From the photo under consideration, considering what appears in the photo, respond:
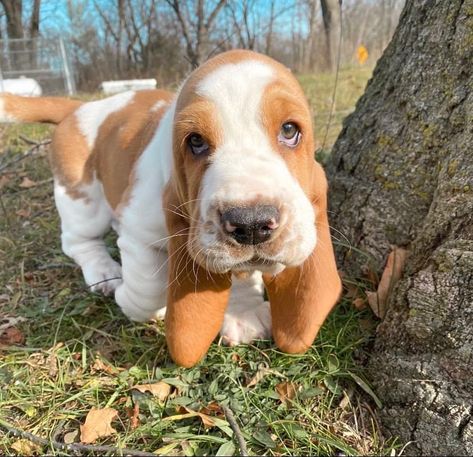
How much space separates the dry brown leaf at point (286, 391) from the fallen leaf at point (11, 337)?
1.26 m

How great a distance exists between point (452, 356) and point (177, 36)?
19.2 m

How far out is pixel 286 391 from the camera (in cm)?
210

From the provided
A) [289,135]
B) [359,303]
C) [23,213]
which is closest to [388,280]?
[359,303]

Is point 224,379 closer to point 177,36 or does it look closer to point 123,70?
point 177,36

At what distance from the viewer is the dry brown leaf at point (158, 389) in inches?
82.1

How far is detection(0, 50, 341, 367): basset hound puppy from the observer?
161 cm

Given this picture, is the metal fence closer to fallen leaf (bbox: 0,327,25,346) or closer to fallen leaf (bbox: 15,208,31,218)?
fallen leaf (bbox: 15,208,31,218)

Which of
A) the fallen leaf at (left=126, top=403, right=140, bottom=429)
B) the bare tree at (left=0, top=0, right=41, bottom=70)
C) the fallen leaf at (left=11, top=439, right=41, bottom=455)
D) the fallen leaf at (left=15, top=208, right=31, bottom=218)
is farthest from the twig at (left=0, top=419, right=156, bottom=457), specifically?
the bare tree at (left=0, top=0, right=41, bottom=70)

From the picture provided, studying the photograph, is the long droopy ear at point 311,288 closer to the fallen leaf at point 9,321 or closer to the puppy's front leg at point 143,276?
the puppy's front leg at point 143,276

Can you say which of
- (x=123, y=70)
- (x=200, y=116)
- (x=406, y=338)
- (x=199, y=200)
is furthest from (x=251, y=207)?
(x=123, y=70)

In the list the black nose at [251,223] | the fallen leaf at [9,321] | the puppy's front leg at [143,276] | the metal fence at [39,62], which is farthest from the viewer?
the metal fence at [39,62]

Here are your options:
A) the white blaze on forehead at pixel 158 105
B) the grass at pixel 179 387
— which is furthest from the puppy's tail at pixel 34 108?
the grass at pixel 179 387

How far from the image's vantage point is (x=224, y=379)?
2.16 metres

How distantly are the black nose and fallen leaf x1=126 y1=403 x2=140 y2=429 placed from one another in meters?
0.89
